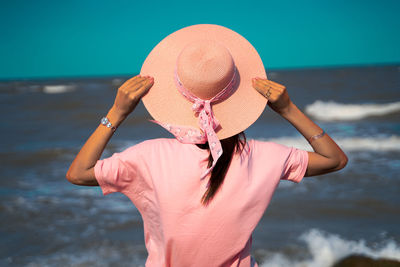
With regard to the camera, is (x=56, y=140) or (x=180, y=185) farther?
(x=56, y=140)

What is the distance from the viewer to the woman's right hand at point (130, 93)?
1.19 metres

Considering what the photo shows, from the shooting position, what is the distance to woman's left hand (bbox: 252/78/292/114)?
1.23 metres

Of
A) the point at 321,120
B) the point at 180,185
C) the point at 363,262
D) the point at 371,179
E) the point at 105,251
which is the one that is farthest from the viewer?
the point at 321,120

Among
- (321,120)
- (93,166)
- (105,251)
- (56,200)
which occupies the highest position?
(93,166)

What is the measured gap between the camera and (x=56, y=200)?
4520mm

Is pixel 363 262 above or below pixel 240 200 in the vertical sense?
below

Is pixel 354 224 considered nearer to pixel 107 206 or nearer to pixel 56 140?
pixel 107 206

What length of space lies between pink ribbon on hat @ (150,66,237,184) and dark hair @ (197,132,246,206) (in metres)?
0.03

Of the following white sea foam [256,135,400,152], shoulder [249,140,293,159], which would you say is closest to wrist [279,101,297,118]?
shoulder [249,140,293,159]

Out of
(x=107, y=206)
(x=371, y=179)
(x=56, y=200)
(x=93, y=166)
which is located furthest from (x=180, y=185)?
(x=371, y=179)

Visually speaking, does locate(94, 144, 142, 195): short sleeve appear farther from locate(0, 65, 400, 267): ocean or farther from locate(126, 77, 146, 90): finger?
locate(0, 65, 400, 267): ocean

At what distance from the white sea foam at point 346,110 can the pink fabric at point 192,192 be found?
35.7ft

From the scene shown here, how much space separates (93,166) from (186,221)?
0.35m

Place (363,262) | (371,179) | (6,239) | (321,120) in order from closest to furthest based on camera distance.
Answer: (363,262), (6,239), (371,179), (321,120)
